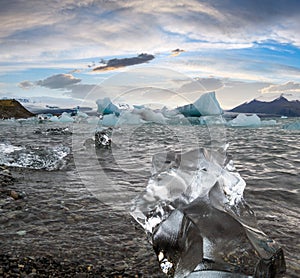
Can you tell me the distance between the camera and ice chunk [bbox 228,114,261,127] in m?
30.5

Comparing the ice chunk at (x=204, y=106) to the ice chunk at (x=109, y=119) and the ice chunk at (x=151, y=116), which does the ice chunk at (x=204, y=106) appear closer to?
the ice chunk at (x=151, y=116)

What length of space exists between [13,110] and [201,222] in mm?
93699

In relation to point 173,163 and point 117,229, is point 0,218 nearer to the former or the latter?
point 117,229

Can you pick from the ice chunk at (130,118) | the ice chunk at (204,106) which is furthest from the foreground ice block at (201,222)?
the ice chunk at (130,118)

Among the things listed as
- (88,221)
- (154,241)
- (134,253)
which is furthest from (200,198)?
(88,221)

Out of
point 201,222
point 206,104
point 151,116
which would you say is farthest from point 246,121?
point 201,222

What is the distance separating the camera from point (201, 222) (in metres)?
2.39

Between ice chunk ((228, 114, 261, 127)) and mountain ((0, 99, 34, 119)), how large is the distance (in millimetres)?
63927

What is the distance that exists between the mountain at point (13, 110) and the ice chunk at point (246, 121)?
210ft

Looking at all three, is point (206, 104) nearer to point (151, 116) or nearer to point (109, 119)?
point (151, 116)

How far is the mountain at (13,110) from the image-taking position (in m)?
80.0

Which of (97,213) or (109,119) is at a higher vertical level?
(97,213)

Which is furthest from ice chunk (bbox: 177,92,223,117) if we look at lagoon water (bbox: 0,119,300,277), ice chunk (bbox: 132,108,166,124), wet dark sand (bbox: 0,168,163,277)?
wet dark sand (bbox: 0,168,163,277)

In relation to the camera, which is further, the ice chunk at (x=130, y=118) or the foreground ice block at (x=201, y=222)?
the ice chunk at (x=130, y=118)
